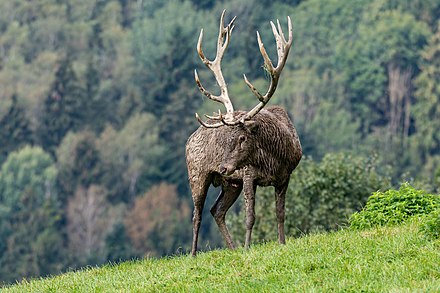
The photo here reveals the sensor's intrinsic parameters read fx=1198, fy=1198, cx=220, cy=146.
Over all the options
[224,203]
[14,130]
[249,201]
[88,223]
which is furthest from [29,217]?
[249,201]

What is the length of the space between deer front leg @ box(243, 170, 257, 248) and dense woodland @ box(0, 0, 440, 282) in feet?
206

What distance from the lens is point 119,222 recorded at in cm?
9562

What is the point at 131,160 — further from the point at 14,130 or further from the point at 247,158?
the point at 247,158

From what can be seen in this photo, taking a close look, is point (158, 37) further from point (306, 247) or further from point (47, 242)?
point (306, 247)

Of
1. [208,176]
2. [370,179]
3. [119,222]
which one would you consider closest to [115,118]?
[119,222]

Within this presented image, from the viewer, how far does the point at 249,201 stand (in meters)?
17.2

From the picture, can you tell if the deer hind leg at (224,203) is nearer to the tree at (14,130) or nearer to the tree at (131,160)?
the tree at (131,160)

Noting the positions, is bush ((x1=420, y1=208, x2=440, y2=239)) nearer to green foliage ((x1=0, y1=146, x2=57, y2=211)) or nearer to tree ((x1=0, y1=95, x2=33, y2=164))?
green foliage ((x1=0, y1=146, x2=57, y2=211))

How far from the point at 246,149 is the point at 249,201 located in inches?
30.7

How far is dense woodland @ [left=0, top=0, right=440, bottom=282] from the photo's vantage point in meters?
94.4

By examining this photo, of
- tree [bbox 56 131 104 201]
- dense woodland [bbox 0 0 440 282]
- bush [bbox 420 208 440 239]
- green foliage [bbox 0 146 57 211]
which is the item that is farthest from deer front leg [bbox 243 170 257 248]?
tree [bbox 56 131 104 201]

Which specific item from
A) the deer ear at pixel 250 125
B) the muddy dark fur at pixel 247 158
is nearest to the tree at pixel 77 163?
the muddy dark fur at pixel 247 158

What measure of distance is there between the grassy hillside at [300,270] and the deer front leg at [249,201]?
275 mm

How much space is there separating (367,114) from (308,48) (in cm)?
1765
